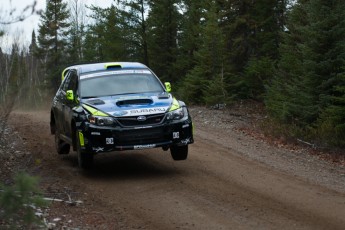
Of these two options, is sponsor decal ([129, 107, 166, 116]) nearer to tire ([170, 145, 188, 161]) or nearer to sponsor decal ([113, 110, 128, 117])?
sponsor decal ([113, 110, 128, 117])

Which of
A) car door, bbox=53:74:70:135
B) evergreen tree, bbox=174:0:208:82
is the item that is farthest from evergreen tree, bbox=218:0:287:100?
car door, bbox=53:74:70:135

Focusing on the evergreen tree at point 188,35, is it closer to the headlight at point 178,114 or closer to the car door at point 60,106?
the car door at point 60,106

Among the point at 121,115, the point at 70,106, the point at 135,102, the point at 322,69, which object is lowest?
the point at 121,115

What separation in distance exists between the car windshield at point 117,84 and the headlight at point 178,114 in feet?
3.91

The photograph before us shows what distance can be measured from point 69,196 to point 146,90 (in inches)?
133

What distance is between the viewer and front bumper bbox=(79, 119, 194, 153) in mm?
9008

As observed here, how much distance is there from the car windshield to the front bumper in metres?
1.29

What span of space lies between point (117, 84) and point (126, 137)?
192 cm

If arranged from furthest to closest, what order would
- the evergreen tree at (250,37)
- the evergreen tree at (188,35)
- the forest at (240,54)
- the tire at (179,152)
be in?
the evergreen tree at (188,35), the evergreen tree at (250,37), the forest at (240,54), the tire at (179,152)

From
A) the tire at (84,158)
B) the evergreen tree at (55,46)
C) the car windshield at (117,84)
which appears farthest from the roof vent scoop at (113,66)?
the evergreen tree at (55,46)

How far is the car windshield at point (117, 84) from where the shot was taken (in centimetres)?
1034

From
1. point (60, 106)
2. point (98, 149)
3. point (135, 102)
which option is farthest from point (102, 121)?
point (60, 106)

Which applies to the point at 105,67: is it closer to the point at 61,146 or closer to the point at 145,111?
the point at 61,146

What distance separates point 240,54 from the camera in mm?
27469
